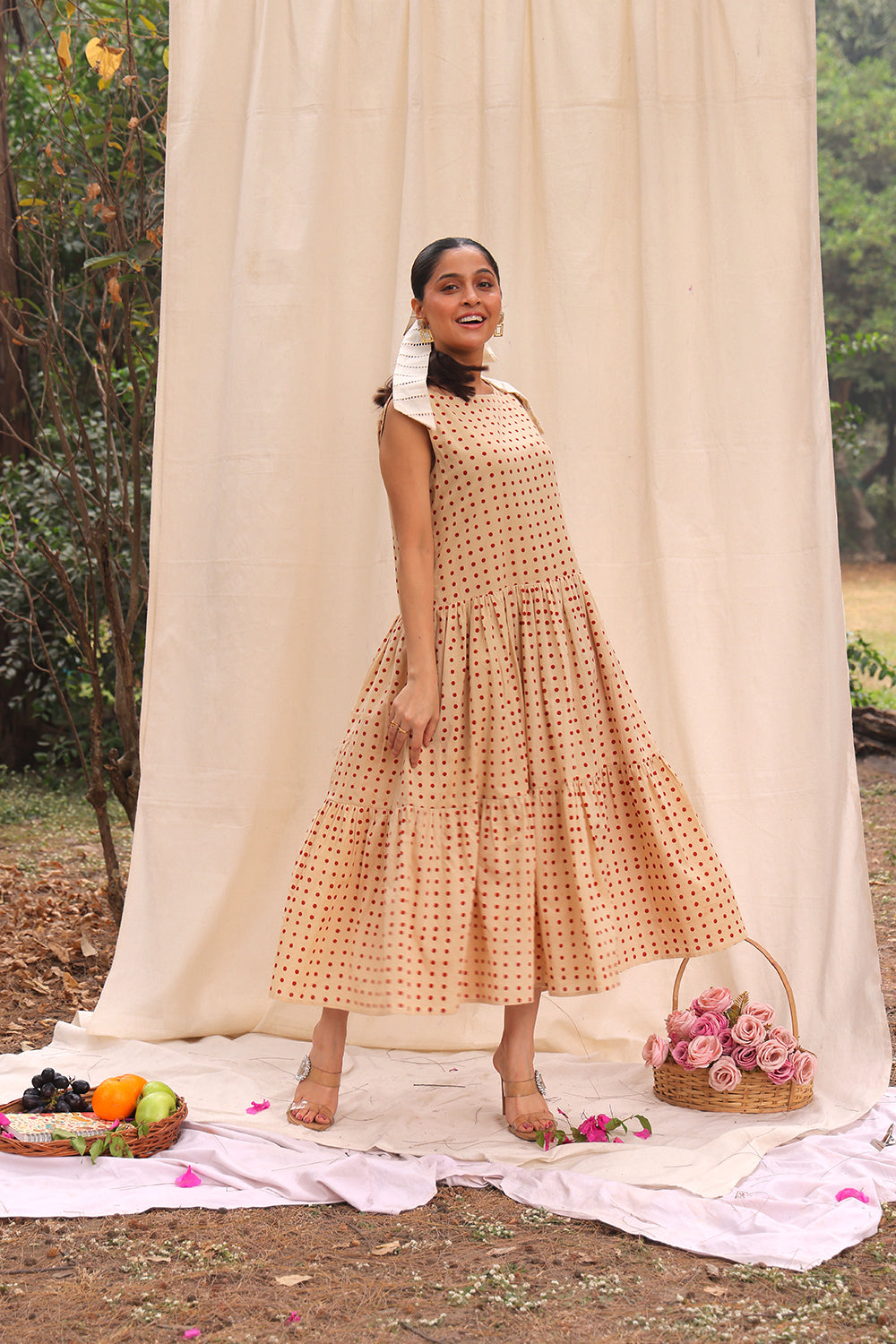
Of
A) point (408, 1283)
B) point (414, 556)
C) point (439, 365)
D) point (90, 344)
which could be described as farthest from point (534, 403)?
point (90, 344)

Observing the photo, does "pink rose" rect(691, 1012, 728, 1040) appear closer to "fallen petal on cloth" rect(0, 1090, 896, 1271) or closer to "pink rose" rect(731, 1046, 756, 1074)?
"pink rose" rect(731, 1046, 756, 1074)

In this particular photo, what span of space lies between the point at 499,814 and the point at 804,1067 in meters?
0.79

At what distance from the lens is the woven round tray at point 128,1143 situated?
Answer: 88.4 inches

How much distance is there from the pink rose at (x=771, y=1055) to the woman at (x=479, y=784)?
26 cm

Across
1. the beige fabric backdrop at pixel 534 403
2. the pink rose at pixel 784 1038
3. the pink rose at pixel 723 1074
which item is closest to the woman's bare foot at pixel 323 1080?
the beige fabric backdrop at pixel 534 403

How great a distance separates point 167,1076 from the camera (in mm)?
2711

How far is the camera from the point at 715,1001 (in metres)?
2.63

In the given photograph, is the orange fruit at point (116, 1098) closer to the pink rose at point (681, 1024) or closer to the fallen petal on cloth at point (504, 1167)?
the fallen petal on cloth at point (504, 1167)

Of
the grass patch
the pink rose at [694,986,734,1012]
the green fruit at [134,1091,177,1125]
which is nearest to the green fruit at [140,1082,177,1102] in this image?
the green fruit at [134,1091,177,1125]

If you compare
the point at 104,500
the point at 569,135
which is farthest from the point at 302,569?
the point at 569,135

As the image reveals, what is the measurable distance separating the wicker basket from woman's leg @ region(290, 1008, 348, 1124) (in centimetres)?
65

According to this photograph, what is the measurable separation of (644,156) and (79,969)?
2463 millimetres

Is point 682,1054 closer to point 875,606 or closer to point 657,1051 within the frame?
point 657,1051

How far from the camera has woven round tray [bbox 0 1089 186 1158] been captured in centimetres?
225
